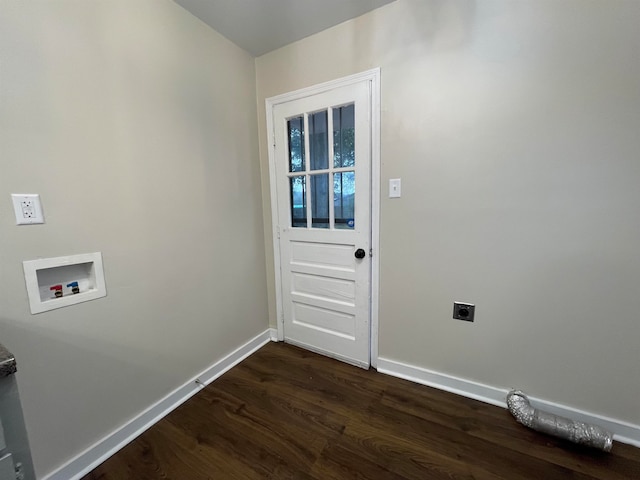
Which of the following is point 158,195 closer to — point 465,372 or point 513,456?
point 465,372

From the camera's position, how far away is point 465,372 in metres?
1.64

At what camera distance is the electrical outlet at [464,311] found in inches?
61.6

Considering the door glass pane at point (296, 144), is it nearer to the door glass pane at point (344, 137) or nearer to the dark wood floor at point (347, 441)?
the door glass pane at point (344, 137)

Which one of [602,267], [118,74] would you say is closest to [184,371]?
[118,74]

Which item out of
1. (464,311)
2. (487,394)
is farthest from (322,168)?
(487,394)

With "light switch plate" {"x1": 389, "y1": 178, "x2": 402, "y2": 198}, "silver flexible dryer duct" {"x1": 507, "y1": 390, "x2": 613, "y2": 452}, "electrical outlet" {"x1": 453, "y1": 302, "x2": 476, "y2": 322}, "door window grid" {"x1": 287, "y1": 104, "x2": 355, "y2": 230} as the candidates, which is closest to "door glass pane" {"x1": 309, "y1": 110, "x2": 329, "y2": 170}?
"door window grid" {"x1": 287, "y1": 104, "x2": 355, "y2": 230}

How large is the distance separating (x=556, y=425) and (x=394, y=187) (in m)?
1.53

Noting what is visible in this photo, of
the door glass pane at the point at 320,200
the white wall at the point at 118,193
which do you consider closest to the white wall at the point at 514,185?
the door glass pane at the point at 320,200

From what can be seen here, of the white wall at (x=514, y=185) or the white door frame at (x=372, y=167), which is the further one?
the white door frame at (x=372, y=167)

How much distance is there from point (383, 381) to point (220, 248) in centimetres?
150

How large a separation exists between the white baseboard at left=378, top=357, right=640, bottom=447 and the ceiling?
7.66 ft

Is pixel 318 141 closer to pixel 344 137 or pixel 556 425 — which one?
pixel 344 137

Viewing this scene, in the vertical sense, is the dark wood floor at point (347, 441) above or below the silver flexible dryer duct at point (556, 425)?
below

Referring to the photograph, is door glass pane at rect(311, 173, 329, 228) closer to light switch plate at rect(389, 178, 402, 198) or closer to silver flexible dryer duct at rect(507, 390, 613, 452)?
light switch plate at rect(389, 178, 402, 198)
